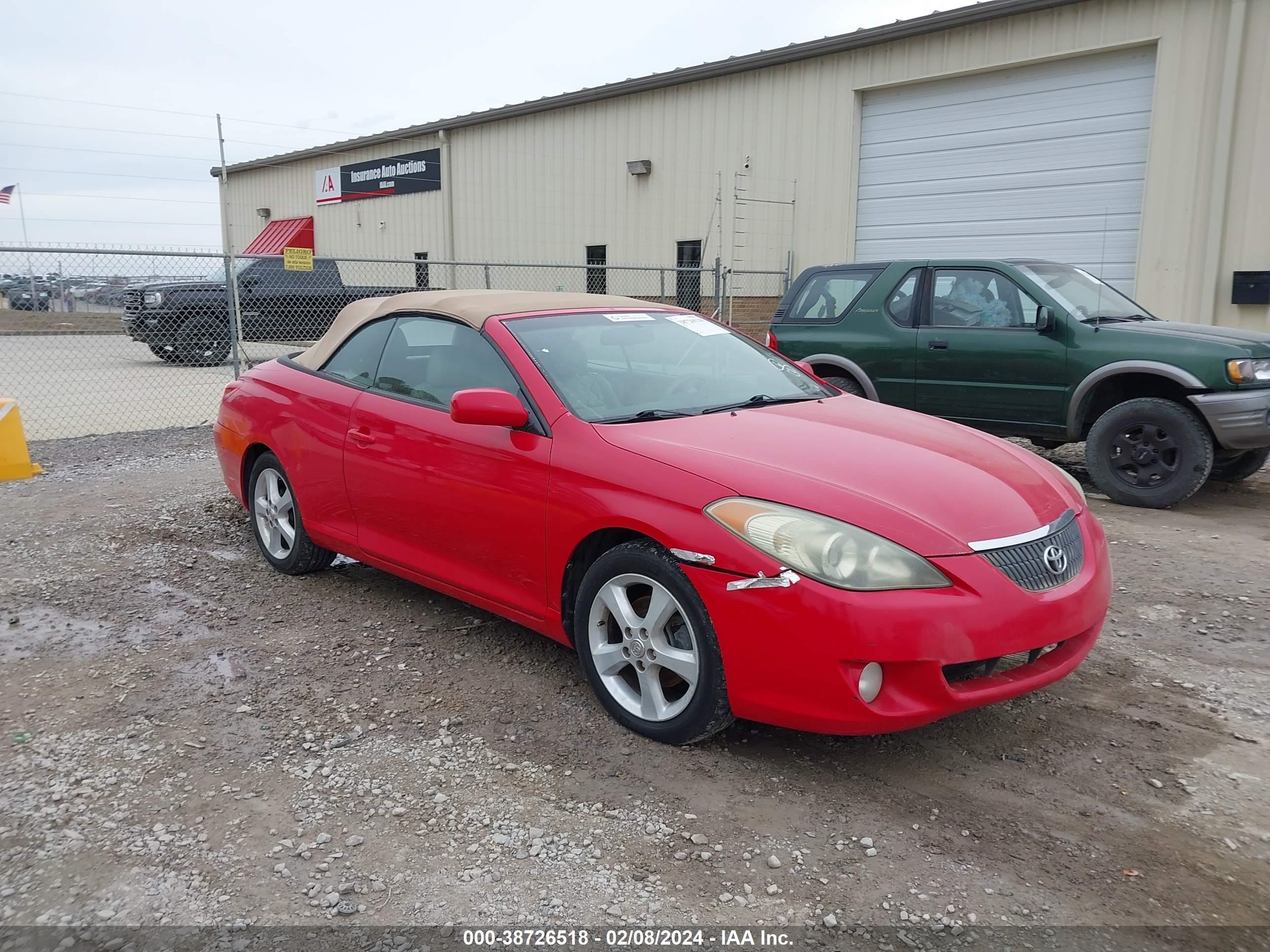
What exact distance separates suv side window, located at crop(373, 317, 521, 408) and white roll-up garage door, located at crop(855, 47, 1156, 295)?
10582 mm

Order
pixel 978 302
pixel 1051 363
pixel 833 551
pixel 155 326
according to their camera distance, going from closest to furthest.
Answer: pixel 833 551
pixel 1051 363
pixel 978 302
pixel 155 326

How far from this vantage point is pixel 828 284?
8.73 metres

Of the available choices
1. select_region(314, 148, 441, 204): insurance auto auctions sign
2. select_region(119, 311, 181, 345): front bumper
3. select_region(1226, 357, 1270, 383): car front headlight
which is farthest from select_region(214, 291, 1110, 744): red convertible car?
select_region(314, 148, 441, 204): insurance auto auctions sign

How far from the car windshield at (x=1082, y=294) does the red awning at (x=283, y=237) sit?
23618 millimetres

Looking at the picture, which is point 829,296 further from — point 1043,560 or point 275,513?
point 1043,560

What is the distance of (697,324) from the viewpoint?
4.69 metres

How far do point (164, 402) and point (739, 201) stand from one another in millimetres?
9418

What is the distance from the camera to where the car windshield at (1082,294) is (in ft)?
24.3

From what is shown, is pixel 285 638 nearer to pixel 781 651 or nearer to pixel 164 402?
pixel 781 651

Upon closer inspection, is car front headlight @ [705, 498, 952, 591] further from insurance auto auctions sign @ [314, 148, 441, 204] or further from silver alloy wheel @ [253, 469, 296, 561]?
insurance auto auctions sign @ [314, 148, 441, 204]

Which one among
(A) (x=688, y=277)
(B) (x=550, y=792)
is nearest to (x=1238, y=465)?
(B) (x=550, y=792)

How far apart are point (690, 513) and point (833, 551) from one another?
47 centimetres

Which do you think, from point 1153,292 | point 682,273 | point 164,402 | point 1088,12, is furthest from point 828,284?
point 682,273

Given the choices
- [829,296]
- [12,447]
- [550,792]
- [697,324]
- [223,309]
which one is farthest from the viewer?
[223,309]
